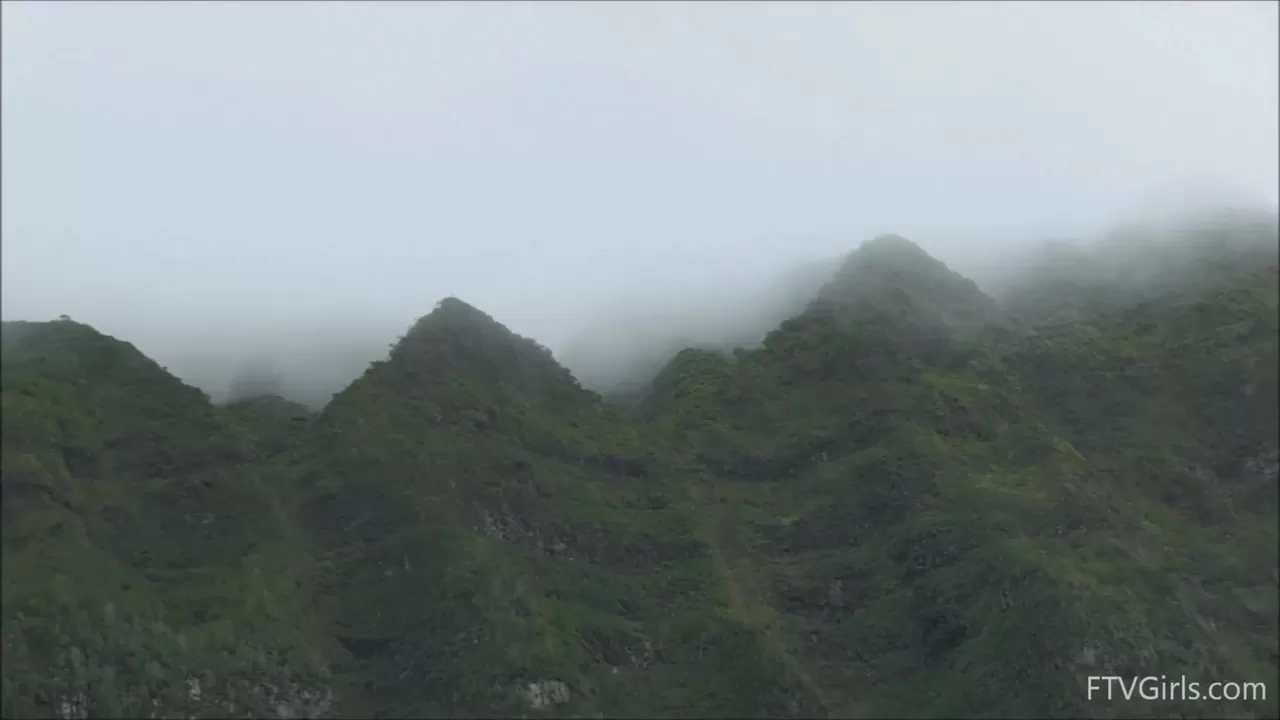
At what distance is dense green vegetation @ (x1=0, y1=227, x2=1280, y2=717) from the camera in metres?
101

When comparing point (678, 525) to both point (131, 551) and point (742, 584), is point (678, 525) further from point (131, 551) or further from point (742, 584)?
point (131, 551)

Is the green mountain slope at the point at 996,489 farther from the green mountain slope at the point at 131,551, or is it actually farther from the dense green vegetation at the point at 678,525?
the green mountain slope at the point at 131,551

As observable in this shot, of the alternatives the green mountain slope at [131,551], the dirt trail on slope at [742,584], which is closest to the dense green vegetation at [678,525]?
the green mountain slope at [131,551]

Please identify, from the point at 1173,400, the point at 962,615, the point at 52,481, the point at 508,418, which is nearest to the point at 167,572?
the point at 52,481

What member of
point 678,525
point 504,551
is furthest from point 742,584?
point 504,551

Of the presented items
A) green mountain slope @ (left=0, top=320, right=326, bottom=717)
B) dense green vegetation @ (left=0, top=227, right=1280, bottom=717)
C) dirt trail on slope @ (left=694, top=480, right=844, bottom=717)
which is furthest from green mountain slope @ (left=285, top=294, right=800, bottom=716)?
green mountain slope @ (left=0, top=320, right=326, bottom=717)

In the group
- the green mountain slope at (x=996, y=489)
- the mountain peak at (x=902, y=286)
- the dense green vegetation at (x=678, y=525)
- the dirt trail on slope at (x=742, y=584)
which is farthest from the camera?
the mountain peak at (x=902, y=286)

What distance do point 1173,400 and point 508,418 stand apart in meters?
82.4

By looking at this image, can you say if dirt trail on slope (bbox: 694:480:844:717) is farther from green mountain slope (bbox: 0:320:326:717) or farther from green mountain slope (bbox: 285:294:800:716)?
green mountain slope (bbox: 0:320:326:717)

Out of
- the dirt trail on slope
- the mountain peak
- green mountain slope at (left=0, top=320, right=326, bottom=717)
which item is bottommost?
the dirt trail on slope

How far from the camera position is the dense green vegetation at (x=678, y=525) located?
10056 centimetres

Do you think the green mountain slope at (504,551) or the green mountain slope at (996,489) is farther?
the green mountain slope at (504,551)

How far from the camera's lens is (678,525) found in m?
127

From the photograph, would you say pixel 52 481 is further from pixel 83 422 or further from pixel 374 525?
pixel 374 525
